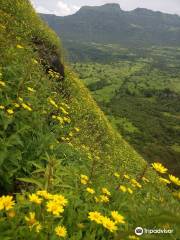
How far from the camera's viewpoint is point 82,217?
4.56 meters

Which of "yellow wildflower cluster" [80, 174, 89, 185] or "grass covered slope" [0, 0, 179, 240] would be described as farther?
"yellow wildflower cluster" [80, 174, 89, 185]

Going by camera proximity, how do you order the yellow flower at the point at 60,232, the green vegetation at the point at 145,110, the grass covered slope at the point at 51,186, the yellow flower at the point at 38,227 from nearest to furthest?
the yellow flower at the point at 38,227 < the yellow flower at the point at 60,232 < the grass covered slope at the point at 51,186 < the green vegetation at the point at 145,110

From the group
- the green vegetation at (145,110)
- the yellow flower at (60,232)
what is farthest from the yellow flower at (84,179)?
the green vegetation at (145,110)

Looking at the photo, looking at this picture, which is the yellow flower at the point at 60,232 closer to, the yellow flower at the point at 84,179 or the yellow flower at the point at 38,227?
the yellow flower at the point at 38,227

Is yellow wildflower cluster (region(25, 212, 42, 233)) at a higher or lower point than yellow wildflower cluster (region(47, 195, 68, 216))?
lower

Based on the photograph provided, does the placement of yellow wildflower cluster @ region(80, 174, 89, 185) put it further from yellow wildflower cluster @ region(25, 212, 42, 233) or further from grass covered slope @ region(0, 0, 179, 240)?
yellow wildflower cluster @ region(25, 212, 42, 233)

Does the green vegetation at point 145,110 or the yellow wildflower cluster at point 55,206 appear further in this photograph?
the green vegetation at point 145,110

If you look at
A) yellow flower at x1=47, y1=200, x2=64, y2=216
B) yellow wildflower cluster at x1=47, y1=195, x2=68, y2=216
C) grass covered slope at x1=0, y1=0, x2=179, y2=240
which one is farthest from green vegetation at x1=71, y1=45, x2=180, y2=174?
yellow flower at x1=47, y1=200, x2=64, y2=216

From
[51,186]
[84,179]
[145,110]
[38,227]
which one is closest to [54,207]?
[38,227]

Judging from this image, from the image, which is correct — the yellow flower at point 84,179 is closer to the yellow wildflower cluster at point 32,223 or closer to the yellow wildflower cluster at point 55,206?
the yellow wildflower cluster at point 55,206

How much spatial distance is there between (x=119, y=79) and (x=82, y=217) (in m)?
181

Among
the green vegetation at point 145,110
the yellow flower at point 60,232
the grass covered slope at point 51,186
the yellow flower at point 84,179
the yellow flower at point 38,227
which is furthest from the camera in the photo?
the green vegetation at point 145,110

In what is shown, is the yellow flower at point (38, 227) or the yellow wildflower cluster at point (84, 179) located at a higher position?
the yellow flower at point (38, 227)

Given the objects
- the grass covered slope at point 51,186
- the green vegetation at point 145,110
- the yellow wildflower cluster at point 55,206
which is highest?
the yellow wildflower cluster at point 55,206
